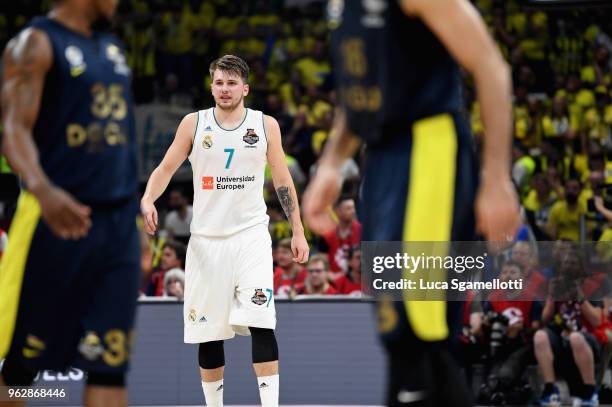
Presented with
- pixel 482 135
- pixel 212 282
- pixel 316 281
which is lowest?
pixel 212 282

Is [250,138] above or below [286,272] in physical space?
above

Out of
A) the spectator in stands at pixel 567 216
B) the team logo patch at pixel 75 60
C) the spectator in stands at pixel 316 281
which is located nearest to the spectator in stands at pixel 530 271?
the spectator in stands at pixel 316 281

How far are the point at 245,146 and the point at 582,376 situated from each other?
445 centimetres

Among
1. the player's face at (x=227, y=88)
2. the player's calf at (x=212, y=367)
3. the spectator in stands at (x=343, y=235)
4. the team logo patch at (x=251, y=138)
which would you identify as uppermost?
the player's face at (x=227, y=88)

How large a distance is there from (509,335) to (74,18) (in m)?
7.05

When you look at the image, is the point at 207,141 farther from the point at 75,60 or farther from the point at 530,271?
the point at 530,271

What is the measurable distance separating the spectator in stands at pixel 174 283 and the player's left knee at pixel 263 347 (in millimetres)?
3606

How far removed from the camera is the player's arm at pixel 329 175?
14.7 ft

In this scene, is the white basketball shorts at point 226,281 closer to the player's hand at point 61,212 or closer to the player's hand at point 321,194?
the player's hand at point 321,194

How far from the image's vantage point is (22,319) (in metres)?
4.46

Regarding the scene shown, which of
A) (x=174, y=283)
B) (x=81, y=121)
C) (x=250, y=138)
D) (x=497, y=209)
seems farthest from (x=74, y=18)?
(x=174, y=283)

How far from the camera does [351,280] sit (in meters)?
11.6

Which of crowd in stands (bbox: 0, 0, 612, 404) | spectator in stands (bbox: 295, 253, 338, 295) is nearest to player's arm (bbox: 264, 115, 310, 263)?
crowd in stands (bbox: 0, 0, 612, 404)

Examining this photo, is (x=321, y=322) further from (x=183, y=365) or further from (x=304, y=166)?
(x=304, y=166)
